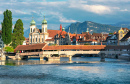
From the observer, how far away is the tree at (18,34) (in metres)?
125

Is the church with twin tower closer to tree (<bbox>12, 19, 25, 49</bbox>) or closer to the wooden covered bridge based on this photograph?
tree (<bbox>12, 19, 25, 49</bbox>)

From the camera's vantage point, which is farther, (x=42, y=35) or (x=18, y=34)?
(x=42, y=35)

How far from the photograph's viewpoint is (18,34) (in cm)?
12706

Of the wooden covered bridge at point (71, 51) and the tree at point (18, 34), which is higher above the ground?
the tree at point (18, 34)

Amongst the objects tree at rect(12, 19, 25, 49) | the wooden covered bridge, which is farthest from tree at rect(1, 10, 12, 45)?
the wooden covered bridge

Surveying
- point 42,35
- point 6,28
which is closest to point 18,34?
point 6,28

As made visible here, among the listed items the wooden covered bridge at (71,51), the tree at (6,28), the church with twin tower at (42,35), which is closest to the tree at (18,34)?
the tree at (6,28)

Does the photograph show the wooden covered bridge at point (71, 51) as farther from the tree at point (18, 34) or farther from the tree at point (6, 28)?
the tree at point (18, 34)

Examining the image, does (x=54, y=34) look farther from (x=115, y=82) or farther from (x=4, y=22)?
(x=115, y=82)

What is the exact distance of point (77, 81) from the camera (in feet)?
136

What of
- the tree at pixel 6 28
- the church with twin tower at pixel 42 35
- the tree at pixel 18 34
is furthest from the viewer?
the church with twin tower at pixel 42 35

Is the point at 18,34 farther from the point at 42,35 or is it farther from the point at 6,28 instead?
the point at 42,35

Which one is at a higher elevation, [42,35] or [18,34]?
[42,35]

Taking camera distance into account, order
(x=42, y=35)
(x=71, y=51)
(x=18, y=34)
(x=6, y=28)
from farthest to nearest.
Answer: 1. (x=42, y=35)
2. (x=18, y=34)
3. (x=6, y=28)
4. (x=71, y=51)
